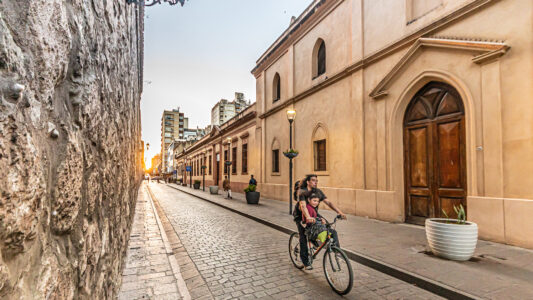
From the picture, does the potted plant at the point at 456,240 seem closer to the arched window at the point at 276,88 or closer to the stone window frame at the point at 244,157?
A: the arched window at the point at 276,88

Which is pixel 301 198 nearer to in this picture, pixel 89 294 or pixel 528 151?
pixel 89 294

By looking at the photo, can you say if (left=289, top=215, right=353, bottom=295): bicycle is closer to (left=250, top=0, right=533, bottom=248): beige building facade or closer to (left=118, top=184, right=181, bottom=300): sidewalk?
(left=118, top=184, right=181, bottom=300): sidewalk

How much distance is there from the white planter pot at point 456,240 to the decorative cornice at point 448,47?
449 centimetres

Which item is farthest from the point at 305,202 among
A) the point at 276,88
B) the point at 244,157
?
the point at 244,157

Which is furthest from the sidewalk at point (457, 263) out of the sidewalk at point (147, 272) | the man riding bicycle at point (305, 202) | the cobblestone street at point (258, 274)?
the sidewalk at point (147, 272)

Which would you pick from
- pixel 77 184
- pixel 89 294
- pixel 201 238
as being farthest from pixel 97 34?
pixel 201 238

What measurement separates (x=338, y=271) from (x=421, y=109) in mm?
7209

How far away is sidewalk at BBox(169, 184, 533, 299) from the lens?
4.04m

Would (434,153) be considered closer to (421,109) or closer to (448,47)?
(421,109)

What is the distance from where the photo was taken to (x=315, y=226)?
14.5ft

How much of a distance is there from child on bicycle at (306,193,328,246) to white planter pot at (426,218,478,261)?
2.76m

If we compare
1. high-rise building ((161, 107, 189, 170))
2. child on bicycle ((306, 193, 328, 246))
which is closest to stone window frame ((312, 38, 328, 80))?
child on bicycle ((306, 193, 328, 246))

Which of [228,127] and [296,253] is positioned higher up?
[228,127]

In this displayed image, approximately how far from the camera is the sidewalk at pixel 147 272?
148 inches
